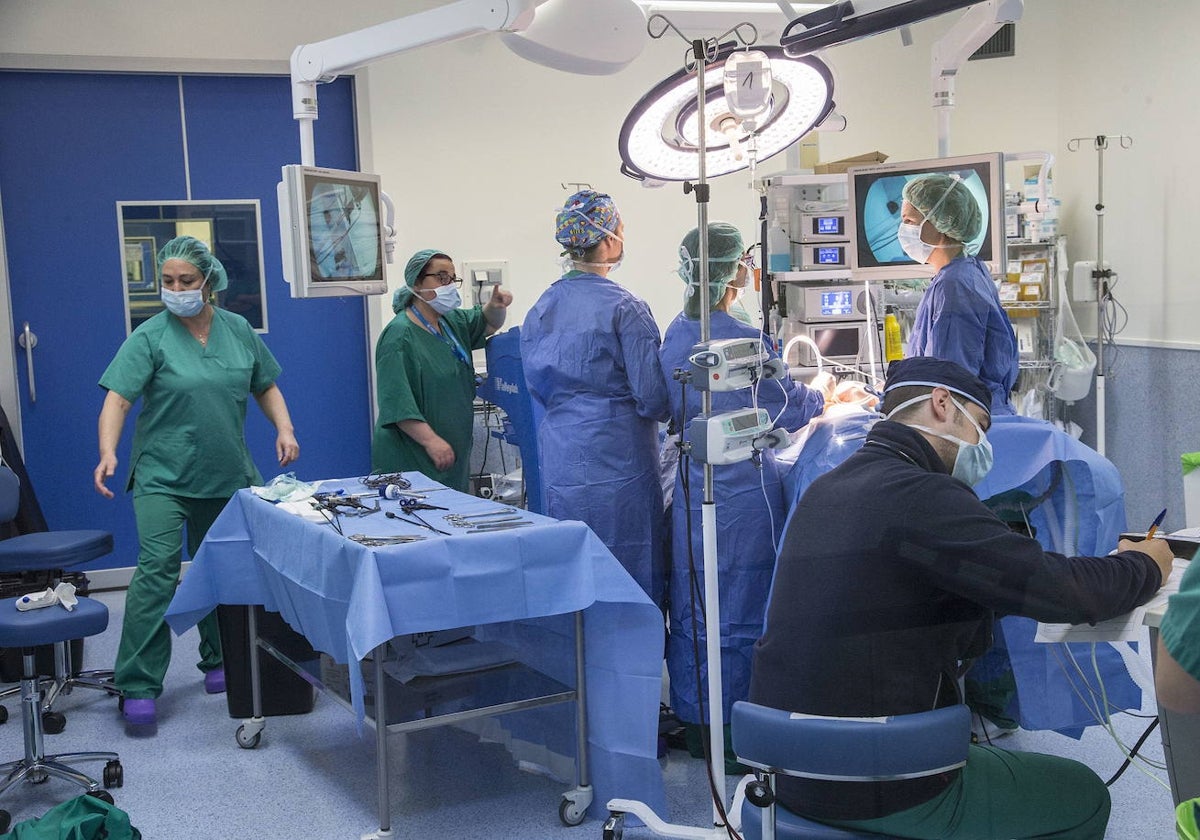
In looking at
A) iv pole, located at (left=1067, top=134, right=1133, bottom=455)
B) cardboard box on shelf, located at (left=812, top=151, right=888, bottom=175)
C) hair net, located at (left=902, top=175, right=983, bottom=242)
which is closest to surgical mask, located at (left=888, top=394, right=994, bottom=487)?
hair net, located at (left=902, top=175, right=983, bottom=242)

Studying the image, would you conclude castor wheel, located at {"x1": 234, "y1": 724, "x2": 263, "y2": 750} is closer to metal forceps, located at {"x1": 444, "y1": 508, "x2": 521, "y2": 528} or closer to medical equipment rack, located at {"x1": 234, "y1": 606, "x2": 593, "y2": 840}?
medical equipment rack, located at {"x1": 234, "y1": 606, "x2": 593, "y2": 840}

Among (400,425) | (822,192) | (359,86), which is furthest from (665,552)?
(359,86)

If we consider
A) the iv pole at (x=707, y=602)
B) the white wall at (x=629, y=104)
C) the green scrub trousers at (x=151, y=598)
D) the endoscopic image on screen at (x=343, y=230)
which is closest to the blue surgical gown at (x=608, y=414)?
the endoscopic image on screen at (x=343, y=230)

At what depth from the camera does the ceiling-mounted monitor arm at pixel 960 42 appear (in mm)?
3119

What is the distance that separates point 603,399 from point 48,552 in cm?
175

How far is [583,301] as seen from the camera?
3.19 m

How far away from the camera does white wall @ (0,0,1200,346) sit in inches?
186

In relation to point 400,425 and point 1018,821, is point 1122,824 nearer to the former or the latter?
point 1018,821

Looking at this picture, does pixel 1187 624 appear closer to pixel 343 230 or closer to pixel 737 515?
pixel 737 515

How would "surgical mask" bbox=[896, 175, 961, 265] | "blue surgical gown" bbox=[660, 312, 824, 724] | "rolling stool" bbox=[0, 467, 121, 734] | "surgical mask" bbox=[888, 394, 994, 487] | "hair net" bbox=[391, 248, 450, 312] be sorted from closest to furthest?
"surgical mask" bbox=[888, 394, 994, 487]
"blue surgical gown" bbox=[660, 312, 824, 724]
"surgical mask" bbox=[896, 175, 961, 265]
"rolling stool" bbox=[0, 467, 121, 734]
"hair net" bbox=[391, 248, 450, 312]

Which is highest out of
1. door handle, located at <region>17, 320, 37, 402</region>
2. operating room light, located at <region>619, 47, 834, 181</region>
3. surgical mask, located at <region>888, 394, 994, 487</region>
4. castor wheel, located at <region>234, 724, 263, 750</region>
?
operating room light, located at <region>619, 47, 834, 181</region>

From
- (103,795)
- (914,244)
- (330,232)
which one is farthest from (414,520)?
(914,244)

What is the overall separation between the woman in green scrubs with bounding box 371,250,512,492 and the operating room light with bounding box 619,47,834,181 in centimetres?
118

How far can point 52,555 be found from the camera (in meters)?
3.57
